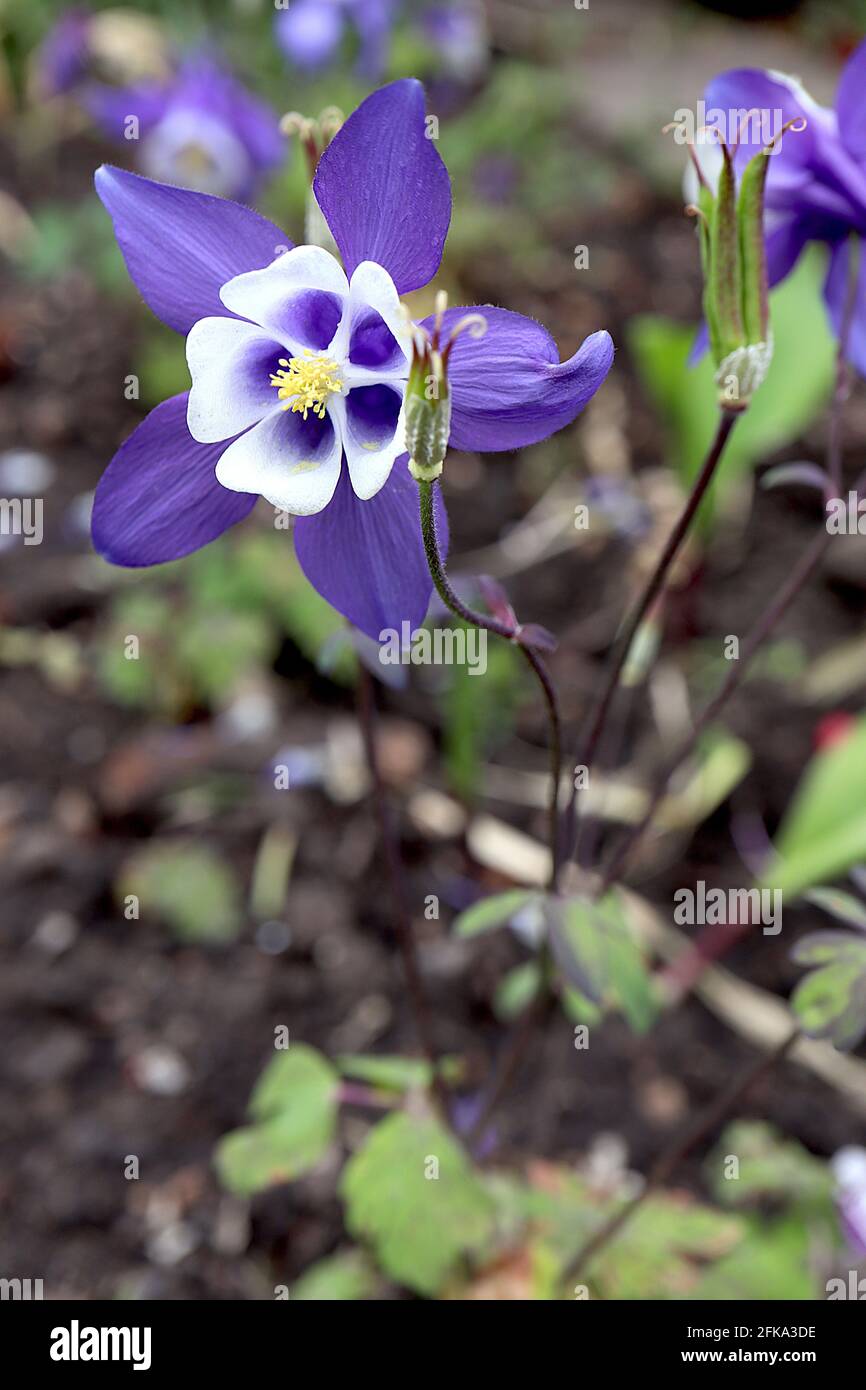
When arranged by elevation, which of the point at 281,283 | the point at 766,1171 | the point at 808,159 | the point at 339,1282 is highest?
the point at 808,159

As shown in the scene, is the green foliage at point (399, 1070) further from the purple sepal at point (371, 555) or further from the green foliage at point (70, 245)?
the green foliage at point (70, 245)

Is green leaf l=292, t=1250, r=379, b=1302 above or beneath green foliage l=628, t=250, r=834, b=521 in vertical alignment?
beneath

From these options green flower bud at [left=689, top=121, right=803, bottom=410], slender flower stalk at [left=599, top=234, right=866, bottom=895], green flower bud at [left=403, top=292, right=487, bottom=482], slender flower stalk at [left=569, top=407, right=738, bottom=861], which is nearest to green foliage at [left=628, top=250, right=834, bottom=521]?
slender flower stalk at [left=599, top=234, right=866, bottom=895]

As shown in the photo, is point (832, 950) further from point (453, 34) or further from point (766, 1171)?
point (453, 34)

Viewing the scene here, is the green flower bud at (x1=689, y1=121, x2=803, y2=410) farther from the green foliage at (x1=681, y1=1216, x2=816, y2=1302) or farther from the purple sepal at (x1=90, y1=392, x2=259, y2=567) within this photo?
the green foliage at (x1=681, y1=1216, x2=816, y2=1302)

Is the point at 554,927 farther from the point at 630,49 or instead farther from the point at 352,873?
the point at 630,49

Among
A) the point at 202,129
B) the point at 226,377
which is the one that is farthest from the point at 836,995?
the point at 202,129
